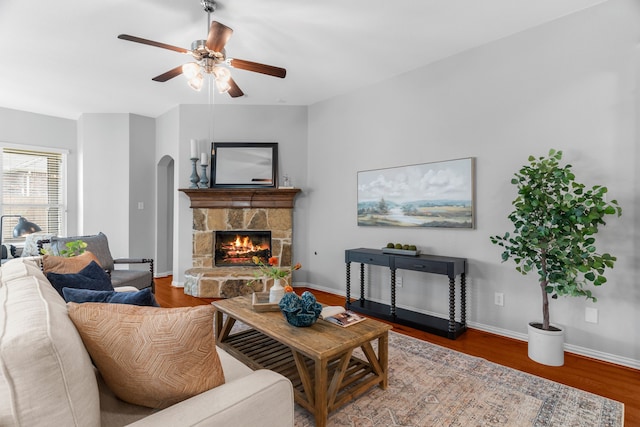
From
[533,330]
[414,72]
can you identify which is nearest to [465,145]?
[414,72]

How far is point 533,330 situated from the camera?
2537 mm

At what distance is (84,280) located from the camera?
73.6 inches

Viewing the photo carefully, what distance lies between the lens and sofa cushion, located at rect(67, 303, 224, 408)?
1.01 metres

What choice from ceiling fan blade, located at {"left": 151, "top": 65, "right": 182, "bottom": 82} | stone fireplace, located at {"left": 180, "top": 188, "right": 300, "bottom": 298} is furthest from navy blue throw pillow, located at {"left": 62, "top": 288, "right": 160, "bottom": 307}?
stone fireplace, located at {"left": 180, "top": 188, "right": 300, "bottom": 298}

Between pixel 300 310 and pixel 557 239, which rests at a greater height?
pixel 557 239

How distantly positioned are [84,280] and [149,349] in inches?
47.5

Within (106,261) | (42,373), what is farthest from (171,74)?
(42,373)

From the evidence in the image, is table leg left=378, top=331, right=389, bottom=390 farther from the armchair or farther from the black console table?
the armchair

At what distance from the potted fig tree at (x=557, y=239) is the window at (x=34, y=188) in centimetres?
661

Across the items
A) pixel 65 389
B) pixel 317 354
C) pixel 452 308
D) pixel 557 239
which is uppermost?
pixel 557 239

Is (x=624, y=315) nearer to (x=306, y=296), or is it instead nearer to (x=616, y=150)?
(x=616, y=150)

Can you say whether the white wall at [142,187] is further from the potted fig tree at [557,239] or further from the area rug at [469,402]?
the potted fig tree at [557,239]

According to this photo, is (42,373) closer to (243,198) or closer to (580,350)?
(580,350)

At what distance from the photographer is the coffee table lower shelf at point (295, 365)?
1.87 m
